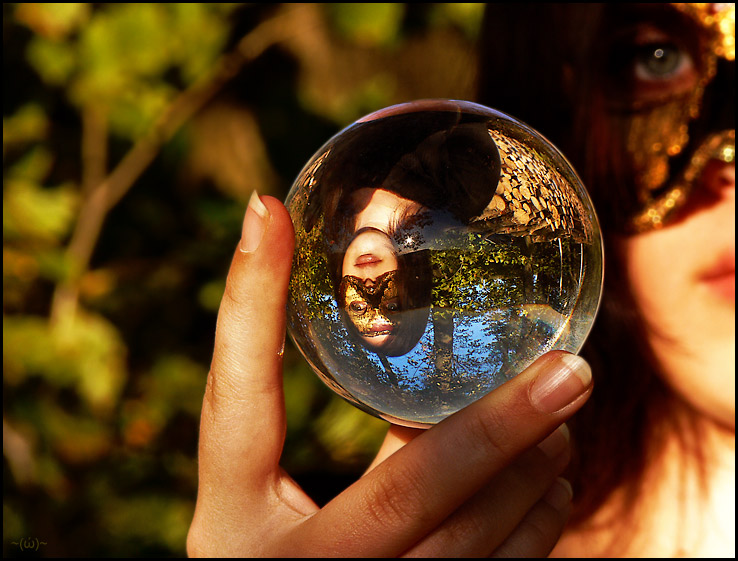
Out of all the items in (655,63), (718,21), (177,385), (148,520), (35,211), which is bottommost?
(148,520)

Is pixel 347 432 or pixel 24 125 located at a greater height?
pixel 24 125

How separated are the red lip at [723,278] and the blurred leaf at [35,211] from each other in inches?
80.2

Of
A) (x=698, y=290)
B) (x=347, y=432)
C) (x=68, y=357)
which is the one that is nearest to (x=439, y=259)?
(x=698, y=290)

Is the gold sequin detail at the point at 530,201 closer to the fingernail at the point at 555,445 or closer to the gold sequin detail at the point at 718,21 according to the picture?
the fingernail at the point at 555,445

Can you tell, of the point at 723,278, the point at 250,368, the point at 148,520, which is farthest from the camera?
the point at 148,520

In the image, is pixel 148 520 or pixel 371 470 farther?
pixel 148 520

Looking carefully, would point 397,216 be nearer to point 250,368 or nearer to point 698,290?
point 250,368

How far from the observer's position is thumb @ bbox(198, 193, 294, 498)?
0.85m

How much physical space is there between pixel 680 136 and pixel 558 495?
885 millimetres

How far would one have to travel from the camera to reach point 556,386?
76 cm

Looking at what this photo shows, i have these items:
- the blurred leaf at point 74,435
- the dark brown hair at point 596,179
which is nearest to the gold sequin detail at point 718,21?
the dark brown hair at point 596,179

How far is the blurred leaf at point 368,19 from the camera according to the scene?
2.33 meters

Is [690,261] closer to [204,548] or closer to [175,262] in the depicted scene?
[204,548]

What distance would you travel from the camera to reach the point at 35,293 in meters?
2.44
